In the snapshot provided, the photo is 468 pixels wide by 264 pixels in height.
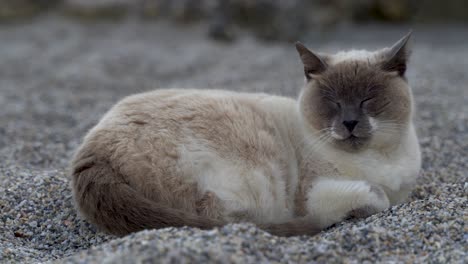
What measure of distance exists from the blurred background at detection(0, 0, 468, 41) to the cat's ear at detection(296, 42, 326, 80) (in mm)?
7530

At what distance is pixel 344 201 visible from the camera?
11.6 ft

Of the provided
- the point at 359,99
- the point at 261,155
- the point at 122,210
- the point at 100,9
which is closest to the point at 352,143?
the point at 359,99

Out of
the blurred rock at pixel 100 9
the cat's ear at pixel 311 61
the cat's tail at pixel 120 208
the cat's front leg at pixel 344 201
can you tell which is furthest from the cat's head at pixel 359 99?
the blurred rock at pixel 100 9

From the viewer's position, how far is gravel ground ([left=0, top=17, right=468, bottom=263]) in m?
2.91

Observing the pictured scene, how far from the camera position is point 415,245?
9.96ft

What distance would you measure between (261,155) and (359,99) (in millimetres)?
730

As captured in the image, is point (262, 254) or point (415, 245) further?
point (415, 245)

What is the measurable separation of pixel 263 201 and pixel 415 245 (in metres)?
0.96

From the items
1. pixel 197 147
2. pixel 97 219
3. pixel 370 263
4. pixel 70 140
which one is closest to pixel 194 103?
pixel 197 147

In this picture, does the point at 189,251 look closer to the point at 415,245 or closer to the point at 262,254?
the point at 262,254

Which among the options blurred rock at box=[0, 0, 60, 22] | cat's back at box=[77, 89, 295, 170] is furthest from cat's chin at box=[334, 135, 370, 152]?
blurred rock at box=[0, 0, 60, 22]

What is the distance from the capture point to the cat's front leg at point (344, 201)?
3.52m

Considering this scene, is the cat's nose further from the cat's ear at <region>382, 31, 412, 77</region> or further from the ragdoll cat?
the cat's ear at <region>382, 31, 412, 77</region>

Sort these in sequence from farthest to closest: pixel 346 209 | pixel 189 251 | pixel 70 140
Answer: pixel 70 140
pixel 346 209
pixel 189 251
